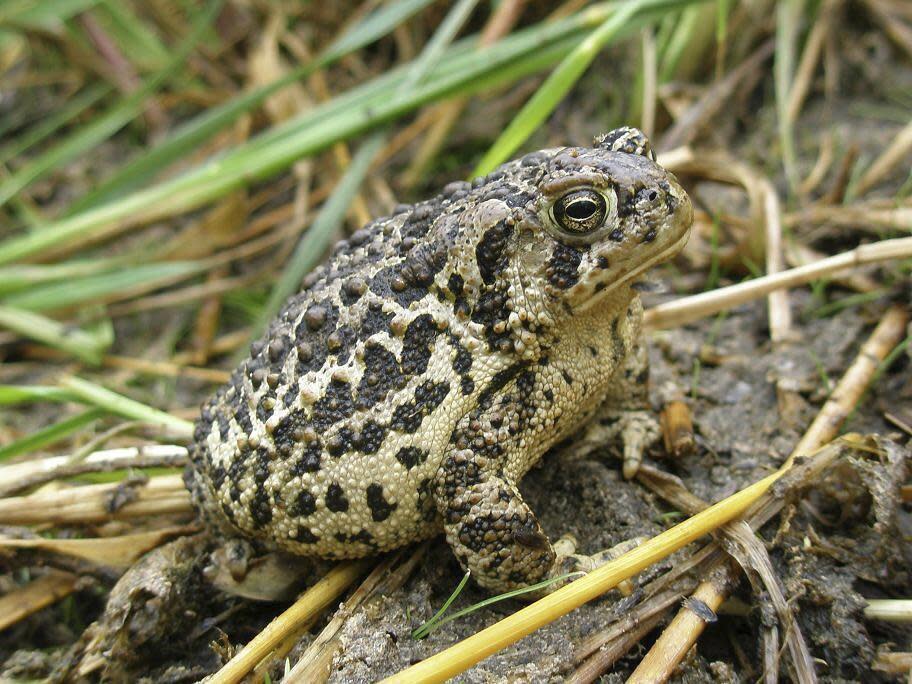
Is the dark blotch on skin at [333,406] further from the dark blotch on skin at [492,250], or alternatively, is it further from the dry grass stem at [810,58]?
the dry grass stem at [810,58]

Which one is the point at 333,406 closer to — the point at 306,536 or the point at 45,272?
the point at 306,536


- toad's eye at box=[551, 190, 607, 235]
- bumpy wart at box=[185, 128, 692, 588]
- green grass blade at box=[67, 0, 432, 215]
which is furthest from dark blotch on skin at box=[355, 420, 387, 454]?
green grass blade at box=[67, 0, 432, 215]

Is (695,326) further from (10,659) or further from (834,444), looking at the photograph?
(10,659)

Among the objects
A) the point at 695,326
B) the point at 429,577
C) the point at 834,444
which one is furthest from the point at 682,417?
the point at 429,577

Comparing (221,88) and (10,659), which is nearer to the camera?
(10,659)

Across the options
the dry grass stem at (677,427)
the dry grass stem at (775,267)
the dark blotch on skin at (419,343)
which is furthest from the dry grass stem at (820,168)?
the dark blotch on skin at (419,343)

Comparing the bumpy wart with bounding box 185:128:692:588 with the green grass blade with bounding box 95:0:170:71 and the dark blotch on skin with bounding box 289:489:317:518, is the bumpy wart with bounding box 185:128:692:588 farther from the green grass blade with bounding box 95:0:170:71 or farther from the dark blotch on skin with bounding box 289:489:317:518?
the green grass blade with bounding box 95:0:170:71
